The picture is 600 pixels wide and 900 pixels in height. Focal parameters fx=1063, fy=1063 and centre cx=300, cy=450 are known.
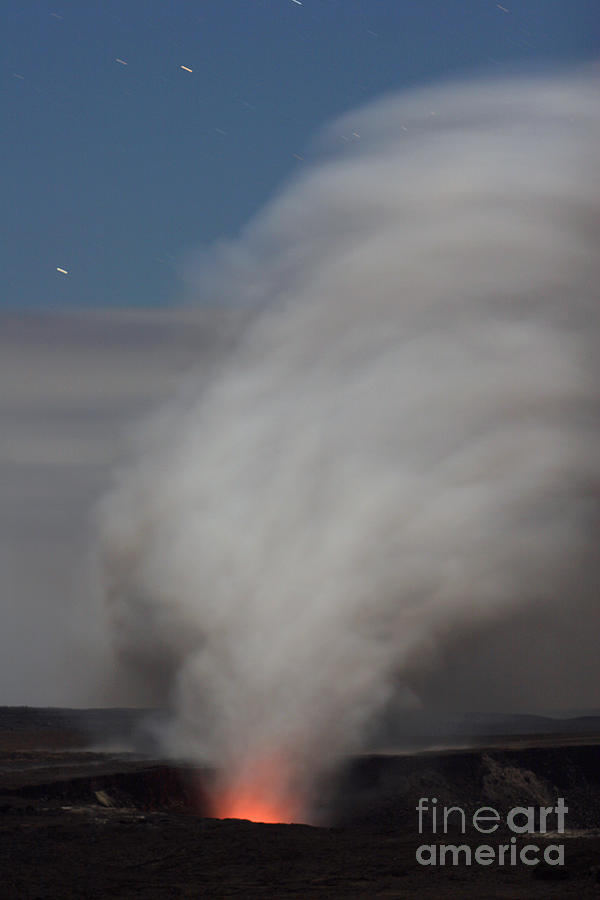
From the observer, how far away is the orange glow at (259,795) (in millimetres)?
51969

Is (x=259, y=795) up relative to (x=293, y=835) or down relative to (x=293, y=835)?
up

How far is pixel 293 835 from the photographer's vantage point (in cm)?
3875

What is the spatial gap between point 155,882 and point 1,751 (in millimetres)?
41141

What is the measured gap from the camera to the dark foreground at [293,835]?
3016 centimetres

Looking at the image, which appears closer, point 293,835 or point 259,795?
point 293,835

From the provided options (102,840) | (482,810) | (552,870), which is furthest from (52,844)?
(482,810)

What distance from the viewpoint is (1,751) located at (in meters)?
69.3

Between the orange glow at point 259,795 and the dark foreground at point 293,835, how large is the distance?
189 cm

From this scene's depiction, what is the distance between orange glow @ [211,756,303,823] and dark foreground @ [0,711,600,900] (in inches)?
74.4

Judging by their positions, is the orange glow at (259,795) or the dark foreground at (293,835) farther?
the orange glow at (259,795)

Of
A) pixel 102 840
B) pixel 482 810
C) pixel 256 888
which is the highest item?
pixel 482 810

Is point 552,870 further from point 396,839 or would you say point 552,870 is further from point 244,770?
point 244,770

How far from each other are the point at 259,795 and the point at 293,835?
56.5 ft

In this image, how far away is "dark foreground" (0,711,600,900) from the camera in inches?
1187
